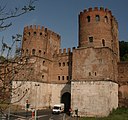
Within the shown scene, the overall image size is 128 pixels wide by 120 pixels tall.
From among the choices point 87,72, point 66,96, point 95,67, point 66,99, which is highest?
point 95,67

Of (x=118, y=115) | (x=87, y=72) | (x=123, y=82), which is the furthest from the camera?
(x=123, y=82)

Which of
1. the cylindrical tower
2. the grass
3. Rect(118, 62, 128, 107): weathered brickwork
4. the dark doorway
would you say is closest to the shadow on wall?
the dark doorway

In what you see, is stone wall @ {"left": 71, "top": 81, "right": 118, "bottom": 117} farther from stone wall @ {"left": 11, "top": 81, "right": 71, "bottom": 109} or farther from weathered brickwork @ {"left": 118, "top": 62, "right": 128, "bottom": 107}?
stone wall @ {"left": 11, "top": 81, "right": 71, "bottom": 109}

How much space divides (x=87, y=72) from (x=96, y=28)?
6.13 m

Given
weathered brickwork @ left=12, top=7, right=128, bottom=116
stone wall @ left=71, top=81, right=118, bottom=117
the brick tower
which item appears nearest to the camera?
stone wall @ left=71, top=81, right=118, bottom=117

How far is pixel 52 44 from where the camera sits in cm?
3653

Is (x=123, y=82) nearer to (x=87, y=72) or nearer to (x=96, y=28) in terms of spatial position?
(x=87, y=72)

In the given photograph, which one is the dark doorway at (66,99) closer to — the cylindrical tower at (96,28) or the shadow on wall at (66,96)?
the shadow on wall at (66,96)

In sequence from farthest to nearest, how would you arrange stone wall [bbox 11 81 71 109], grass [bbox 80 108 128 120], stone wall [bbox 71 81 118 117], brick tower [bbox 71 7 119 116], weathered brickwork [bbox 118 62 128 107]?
stone wall [bbox 11 81 71 109] < weathered brickwork [bbox 118 62 128 107] < brick tower [bbox 71 7 119 116] < stone wall [bbox 71 81 118 117] < grass [bbox 80 108 128 120]

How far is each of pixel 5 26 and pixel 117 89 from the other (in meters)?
25.4

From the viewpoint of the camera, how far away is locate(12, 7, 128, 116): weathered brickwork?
2531 cm

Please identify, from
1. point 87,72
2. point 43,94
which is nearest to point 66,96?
point 43,94

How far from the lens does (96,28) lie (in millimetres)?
27500

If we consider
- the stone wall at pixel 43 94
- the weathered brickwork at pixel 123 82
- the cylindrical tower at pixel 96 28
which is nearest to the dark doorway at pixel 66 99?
the stone wall at pixel 43 94
